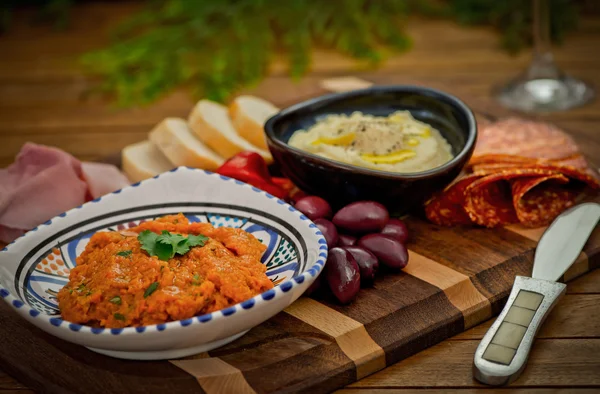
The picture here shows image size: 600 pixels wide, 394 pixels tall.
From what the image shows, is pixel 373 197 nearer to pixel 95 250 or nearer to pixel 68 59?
pixel 95 250

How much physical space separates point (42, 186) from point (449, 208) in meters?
1.39

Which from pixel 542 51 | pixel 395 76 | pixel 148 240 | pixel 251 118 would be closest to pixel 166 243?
pixel 148 240

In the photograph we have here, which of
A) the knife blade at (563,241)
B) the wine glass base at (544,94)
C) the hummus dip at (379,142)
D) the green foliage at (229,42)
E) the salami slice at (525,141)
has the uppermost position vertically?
the hummus dip at (379,142)

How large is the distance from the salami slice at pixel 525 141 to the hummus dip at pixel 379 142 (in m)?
0.17

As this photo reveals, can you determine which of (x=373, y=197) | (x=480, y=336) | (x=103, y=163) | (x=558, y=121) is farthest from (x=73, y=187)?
(x=558, y=121)

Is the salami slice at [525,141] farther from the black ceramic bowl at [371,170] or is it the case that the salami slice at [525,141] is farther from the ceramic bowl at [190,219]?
the ceramic bowl at [190,219]

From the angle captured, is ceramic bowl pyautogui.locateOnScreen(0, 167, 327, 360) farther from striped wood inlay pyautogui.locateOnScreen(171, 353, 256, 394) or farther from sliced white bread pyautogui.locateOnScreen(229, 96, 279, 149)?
sliced white bread pyautogui.locateOnScreen(229, 96, 279, 149)

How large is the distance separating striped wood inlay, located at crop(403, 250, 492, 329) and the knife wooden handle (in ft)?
0.32

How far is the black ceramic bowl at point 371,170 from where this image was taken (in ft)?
8.34

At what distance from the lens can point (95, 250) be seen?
2.27m

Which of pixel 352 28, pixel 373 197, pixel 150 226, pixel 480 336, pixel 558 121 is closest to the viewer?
pixel 480 336

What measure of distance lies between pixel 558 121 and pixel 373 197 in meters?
1.59

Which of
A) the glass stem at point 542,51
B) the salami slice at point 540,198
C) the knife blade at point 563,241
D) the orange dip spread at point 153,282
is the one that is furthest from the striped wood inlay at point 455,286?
the glass stem at point 542,51

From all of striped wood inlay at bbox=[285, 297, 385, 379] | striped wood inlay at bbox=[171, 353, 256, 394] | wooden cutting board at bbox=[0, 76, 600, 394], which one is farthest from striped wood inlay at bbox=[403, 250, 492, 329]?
striped wood inlay at bbox=[171, 353, 256, 394]
